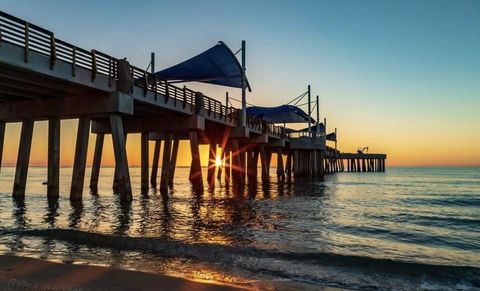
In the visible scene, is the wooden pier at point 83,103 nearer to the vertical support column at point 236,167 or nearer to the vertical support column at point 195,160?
the vertical support column at point 195,160

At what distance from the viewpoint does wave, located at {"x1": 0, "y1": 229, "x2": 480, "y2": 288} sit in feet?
24.6

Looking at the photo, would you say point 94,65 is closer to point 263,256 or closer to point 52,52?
point 52,52

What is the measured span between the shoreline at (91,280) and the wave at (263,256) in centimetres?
164

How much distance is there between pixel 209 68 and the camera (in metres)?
31.0

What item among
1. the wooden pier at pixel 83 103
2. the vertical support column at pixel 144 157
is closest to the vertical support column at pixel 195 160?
the wooden pier at pixel 83 103

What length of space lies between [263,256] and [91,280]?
395 centimetres

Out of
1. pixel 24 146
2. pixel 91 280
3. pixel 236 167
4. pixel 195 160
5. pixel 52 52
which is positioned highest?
pixel 52 52

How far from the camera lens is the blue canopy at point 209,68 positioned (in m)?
29.6

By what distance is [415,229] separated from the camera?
13516 millimetres

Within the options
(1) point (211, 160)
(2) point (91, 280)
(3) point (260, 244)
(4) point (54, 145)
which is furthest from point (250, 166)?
(2) point (91, 280)

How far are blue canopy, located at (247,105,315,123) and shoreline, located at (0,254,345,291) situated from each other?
51453mm

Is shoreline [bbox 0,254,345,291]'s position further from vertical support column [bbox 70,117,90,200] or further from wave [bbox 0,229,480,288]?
vertical support column [bbox 70,117,90,200]

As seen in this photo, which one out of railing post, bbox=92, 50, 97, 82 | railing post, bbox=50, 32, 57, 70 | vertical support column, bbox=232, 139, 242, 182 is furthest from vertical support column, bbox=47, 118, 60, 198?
vertical support column, bbox=232, 139, 242, 182

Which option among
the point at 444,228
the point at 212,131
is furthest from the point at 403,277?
the point at 212,131
